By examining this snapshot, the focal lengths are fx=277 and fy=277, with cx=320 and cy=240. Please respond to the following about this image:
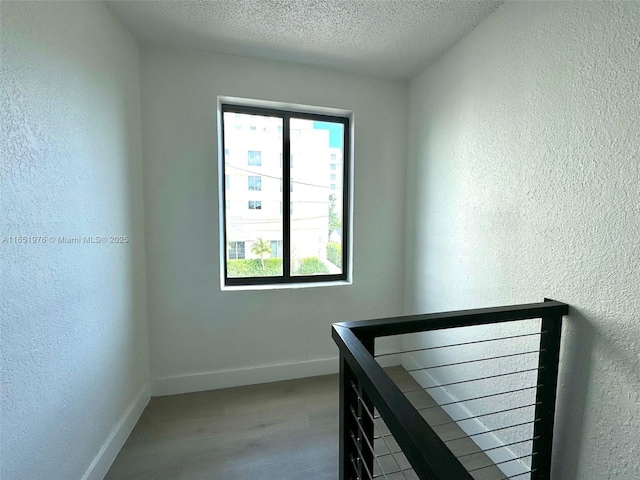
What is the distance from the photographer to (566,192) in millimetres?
1225

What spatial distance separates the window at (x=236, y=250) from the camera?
2.33 meters

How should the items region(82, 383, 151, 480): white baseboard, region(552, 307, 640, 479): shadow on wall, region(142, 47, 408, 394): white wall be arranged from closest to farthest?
1. region(552, 307, 640, 479): shadow on wall
2. region(82, 383, 151, 480): white baseboard
3. region(142, 47, 408, 394): white wall

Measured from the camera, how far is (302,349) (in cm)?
238

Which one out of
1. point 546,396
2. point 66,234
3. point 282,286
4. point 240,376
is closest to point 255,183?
point 282,286

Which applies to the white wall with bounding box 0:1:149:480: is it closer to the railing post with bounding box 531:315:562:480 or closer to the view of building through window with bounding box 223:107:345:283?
the view of building through window with bounding box 223:107:345:283

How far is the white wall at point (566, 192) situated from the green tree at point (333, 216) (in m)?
1.00

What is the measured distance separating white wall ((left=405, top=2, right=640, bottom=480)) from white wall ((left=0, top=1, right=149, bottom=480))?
7.07ft

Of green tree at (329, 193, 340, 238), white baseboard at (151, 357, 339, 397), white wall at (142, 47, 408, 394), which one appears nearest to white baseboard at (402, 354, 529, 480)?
white wall at (142, 47, 408, 394)

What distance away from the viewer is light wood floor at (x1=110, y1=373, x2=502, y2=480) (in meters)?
1.49

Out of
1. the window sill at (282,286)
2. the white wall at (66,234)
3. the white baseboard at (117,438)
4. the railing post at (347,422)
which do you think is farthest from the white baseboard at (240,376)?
the railing post at (347,422)

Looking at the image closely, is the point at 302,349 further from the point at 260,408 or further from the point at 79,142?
the point at 79,142

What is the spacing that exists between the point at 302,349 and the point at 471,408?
50.3 inches

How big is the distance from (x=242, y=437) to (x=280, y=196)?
175 centimetres

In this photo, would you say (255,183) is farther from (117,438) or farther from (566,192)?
(566,192)
